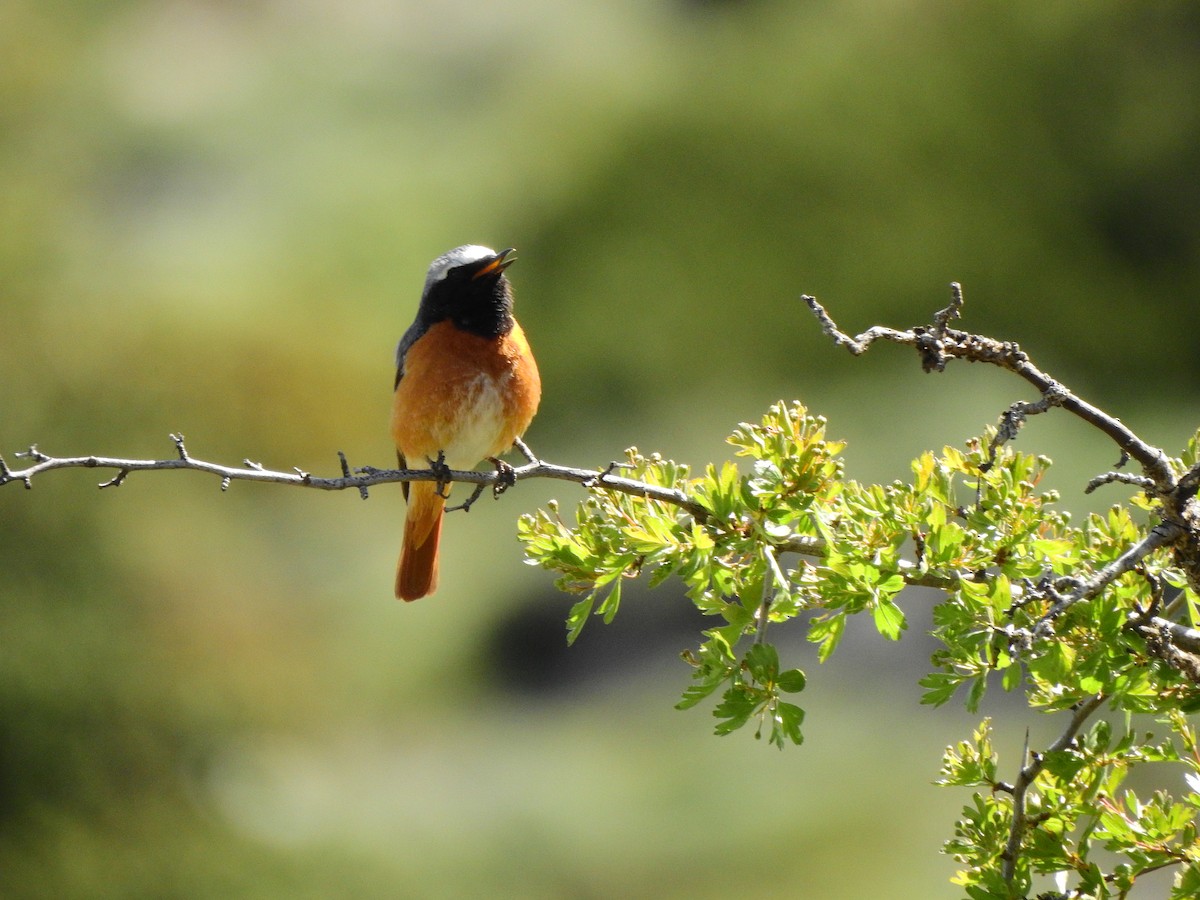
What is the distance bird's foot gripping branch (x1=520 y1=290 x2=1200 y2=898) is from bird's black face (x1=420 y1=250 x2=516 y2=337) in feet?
9.16

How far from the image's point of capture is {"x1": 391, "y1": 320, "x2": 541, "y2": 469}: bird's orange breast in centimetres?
541

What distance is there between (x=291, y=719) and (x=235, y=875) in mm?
2360

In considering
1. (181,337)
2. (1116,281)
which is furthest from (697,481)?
(1116,281)

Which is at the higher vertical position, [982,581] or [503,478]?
[503,478]

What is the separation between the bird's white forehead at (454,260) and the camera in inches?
226

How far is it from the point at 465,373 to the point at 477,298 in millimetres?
368

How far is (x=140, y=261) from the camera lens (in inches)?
678

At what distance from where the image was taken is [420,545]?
6.11 meters

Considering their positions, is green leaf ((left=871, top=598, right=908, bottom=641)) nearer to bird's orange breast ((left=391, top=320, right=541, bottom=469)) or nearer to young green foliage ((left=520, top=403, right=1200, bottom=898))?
young green foliage ((left=520, top=403, right=1200, bottom=898))

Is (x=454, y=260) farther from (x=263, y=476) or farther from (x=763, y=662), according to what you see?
(x=763, y=662)

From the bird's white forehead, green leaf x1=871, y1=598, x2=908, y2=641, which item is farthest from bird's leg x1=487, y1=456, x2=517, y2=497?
green leaf x1=871, y1=598, x2=908, y2=641

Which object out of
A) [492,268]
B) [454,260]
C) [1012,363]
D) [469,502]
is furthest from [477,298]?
[1012,363]

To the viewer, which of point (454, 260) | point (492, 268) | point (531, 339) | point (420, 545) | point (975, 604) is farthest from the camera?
point (531, 339)

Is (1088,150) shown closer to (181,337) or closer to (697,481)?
(181,337)
